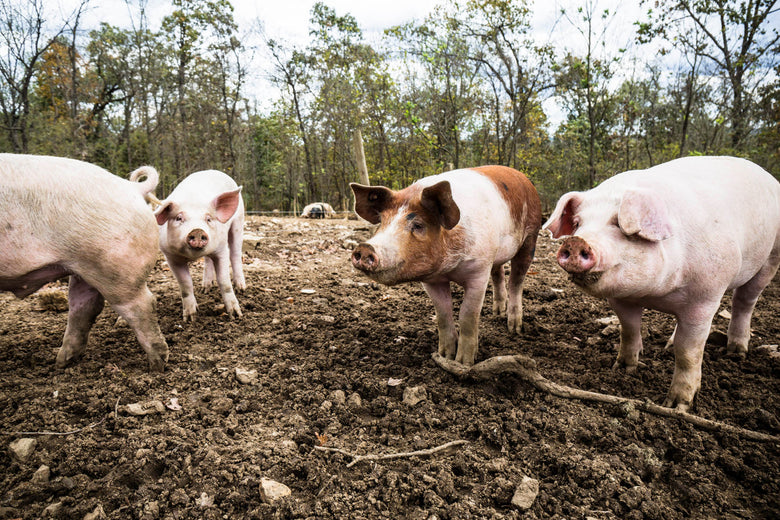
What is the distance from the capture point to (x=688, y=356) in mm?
2416

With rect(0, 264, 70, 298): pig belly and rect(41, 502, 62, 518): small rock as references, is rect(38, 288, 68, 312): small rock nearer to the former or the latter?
rect(0, 264, 70, 298): pig belly

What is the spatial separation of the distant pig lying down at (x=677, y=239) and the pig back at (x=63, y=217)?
247 cm

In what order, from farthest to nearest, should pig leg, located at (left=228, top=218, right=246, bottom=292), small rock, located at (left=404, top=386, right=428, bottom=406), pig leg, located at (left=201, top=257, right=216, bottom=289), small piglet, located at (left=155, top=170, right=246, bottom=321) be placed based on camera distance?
pig leg, located at (left=201, top=257, right=216, bottom=289) → pig leg, located at (left=228, top=218, right=246, bottom=292) → small piglet, located at (left=155, top=170, right=246, bottom=321) → small rock, located at (left=404, top=386, right=428, bottom=406)

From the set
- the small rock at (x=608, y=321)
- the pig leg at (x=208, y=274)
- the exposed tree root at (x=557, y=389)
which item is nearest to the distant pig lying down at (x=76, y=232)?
the exposed tree root at (x=557, y=389)

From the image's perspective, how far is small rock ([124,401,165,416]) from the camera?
2.43 m

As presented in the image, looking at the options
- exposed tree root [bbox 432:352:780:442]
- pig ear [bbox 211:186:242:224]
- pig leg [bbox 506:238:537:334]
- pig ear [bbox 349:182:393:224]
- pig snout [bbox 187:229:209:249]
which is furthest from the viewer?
pig ear [bbox 211:186:242:224]

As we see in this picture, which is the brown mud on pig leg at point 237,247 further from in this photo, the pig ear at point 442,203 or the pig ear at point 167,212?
the pig ear at point 442,203

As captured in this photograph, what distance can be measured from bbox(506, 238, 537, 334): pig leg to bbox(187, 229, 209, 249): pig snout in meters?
2.69

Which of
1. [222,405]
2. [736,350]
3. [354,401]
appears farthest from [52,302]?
[736,350]

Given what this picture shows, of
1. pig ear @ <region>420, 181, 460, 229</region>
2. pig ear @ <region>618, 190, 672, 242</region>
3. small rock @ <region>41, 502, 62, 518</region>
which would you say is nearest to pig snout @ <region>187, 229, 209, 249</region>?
pig ear @ <region>420, 181, 460, 229</region>

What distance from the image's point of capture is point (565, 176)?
24438 millimetres

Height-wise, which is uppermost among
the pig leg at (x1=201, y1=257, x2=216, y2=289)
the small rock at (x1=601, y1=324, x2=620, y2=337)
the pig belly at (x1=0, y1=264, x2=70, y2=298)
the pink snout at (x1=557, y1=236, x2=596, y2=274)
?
the pink snout at (x1=557, y1=236, x2=596, y2=274)

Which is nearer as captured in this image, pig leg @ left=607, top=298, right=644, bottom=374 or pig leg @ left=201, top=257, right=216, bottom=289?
pig leg @ left=607, top=298, right=644, bottom=374

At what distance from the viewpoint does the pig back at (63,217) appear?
7.62 ft
